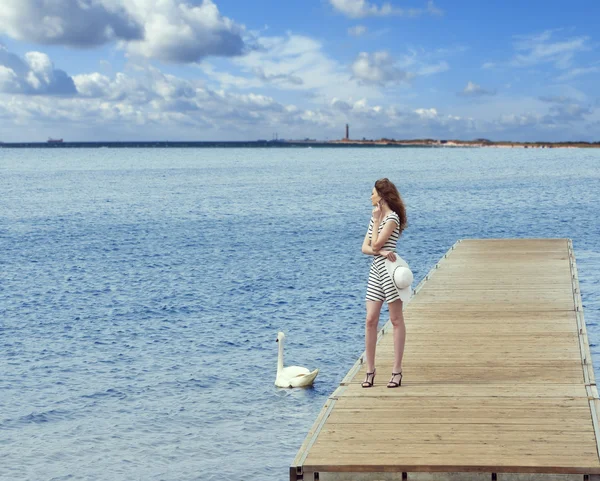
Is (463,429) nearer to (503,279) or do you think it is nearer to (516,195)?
(503,279)

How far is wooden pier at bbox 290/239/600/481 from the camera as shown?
7866 mm

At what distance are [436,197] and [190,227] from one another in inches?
1184

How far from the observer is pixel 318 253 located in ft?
110

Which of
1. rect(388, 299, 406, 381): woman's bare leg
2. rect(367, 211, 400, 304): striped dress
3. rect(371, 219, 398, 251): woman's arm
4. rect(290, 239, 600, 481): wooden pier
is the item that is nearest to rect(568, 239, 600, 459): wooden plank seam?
rect(290, 239, 600, 481): wooden pier

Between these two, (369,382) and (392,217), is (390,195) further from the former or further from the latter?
(369,382)

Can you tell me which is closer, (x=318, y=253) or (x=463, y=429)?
(x=463, y=429)

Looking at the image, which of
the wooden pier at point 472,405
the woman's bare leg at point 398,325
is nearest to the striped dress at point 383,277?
the woman's bare leg at point 398,325

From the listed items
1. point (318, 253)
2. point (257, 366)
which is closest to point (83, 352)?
point (257, 366)

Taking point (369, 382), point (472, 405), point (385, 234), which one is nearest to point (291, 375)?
point (369, 382)

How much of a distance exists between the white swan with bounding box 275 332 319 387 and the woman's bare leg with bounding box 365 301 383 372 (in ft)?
14.0

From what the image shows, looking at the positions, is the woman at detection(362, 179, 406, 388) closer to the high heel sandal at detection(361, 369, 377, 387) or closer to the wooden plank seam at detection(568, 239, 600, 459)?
the high heel sandal at detection(361, 369, 377, 387)

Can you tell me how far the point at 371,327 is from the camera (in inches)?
403

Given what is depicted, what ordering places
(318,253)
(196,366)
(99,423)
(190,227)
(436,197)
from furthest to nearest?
(436,197), (190,227), (318,253), (196,366), (99,423)

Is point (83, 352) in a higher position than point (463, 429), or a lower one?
lower
